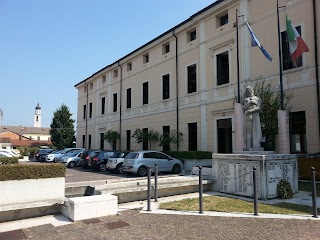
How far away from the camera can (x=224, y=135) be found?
19.5 m

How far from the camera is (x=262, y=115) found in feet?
49.7

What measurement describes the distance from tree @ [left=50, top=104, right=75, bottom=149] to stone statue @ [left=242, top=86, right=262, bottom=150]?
162 ft

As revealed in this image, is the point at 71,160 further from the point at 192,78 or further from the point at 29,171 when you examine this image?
the point at 29,171

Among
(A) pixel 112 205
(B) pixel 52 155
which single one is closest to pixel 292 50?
(A) pixel 112 205

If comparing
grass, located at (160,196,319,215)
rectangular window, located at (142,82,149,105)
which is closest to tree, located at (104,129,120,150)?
rectangular window, located at (142,82,149,105)

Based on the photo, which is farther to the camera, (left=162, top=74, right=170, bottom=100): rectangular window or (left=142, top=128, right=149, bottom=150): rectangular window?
(left=142, top=128, right=149, bottom=150): rectangular window

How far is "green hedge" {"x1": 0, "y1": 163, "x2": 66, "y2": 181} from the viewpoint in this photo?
7.46 meters

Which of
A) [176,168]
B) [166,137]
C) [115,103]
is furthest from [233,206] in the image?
[115,103]

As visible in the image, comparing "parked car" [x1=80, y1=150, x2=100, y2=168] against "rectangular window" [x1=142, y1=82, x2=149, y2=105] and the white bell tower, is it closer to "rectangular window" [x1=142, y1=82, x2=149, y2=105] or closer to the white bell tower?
"rectangular window" [x1=142, y1=82, x2=149, y2=105]

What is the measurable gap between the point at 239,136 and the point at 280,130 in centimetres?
196

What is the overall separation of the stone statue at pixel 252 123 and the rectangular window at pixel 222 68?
345 inches

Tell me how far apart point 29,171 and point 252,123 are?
7.93 meters

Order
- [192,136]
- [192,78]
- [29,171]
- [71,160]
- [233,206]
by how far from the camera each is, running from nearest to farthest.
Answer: [29,171]
[233,206]
[192,136]
[192,78]
[71,160]

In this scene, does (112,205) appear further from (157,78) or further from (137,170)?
(157,78)
